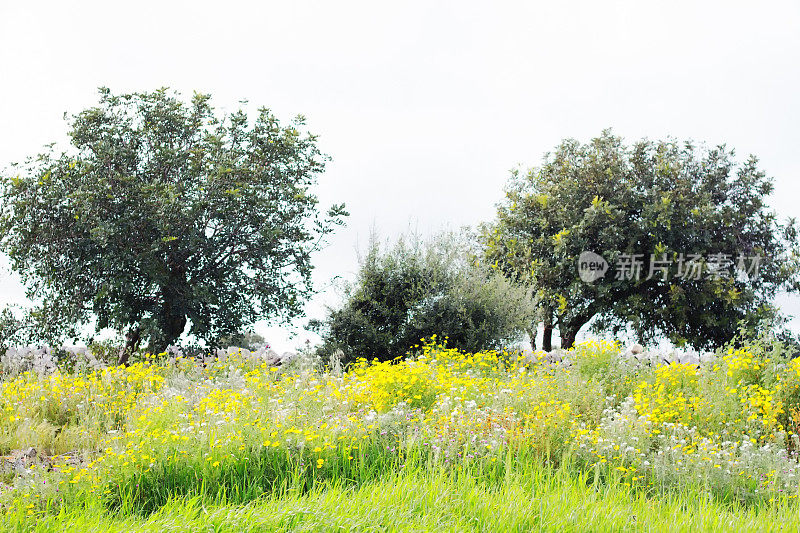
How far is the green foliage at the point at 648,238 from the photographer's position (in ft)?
51.2

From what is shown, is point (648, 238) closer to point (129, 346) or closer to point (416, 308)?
point (416, 308)

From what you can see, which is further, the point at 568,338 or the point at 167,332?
the point at 568,338

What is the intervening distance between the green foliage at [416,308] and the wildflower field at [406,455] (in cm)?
342

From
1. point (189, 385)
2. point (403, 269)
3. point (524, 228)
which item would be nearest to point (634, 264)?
point (524, 228)

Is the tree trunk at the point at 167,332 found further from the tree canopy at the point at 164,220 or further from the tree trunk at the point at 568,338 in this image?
the tree trunk at the point at 568,338

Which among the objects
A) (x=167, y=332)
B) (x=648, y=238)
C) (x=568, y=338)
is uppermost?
(x=648, y=238)

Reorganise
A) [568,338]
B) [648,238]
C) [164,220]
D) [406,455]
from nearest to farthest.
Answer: [406,455] → [164,220] → [648,238] → [568,338]

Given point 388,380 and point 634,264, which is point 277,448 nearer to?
point 388,380

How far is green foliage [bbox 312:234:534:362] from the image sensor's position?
11648 mm

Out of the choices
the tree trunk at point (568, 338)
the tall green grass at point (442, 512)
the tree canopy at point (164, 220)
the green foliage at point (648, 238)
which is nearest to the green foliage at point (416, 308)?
the tree canopy at point (164, 220)

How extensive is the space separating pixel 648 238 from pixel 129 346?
12026 millimetres

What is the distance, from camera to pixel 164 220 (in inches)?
424

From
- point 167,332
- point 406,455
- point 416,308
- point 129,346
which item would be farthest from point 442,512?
point 129,346

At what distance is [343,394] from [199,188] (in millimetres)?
5603
